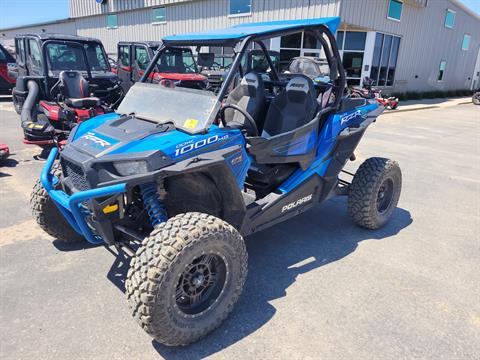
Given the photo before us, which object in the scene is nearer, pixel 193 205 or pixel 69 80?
pixel 193 205

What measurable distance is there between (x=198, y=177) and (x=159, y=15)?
1940cm

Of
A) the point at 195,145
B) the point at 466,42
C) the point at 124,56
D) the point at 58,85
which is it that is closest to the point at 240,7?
the point at 124,56

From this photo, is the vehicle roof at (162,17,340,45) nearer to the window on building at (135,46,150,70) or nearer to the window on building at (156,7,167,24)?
the window on building at (135,46,150,70)

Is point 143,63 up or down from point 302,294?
up

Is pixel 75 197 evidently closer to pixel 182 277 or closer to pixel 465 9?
pixel 182 277

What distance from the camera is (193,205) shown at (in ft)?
9.93

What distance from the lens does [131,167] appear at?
258 cm

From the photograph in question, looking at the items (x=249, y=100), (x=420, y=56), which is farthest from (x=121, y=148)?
(x=420, y=56)

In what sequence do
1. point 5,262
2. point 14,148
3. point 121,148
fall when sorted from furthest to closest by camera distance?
point 14,148, point 5,262, point 121,148

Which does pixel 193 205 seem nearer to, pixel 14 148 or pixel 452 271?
pixel 452 271

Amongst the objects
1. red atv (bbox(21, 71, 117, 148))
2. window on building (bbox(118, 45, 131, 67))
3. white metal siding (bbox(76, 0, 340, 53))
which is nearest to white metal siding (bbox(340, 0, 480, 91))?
white metal siding (bbox(76, 0, 340, 53))

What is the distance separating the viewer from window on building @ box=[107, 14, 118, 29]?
23344 millimetres

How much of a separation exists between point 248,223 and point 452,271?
196cm

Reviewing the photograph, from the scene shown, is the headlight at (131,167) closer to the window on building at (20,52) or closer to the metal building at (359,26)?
the window on building at (20,52)
